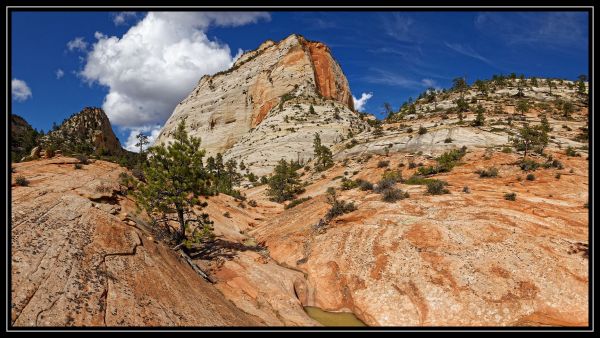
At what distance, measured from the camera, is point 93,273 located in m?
9.89

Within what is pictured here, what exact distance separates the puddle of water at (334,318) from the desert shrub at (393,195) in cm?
980

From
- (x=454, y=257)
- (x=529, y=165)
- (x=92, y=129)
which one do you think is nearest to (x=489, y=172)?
(x=529, y=165)

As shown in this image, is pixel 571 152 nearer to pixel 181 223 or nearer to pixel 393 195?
pixel 393 195

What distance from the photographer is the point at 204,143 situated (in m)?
94.3

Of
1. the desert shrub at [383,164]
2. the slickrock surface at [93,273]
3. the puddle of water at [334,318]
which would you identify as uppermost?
the desert shrub at [383,164]

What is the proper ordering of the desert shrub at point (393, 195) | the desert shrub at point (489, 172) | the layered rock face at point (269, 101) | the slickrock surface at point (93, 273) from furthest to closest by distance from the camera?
the layered rock face at point (269, 101), the desert shrub at point (489, 172), the desert shrub at point (393, 195), the slickrock surface at point (93, 273)

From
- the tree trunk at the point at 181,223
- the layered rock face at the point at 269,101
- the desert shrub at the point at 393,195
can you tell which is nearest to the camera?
the tree trunk at the point at 181,223

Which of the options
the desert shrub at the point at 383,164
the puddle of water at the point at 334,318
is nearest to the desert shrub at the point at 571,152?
the desert shrub at the point at 383,164

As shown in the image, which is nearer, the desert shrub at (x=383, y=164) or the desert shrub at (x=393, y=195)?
the desert shrub at (x=393, y=195)

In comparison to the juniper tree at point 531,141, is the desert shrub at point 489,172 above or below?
below

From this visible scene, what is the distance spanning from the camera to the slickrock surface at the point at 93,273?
8328mm

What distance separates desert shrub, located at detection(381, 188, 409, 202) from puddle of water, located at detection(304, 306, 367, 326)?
9.80 meters

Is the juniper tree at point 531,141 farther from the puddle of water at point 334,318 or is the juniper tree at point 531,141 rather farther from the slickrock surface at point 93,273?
the slickrock surface at point 93,273
